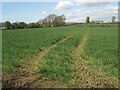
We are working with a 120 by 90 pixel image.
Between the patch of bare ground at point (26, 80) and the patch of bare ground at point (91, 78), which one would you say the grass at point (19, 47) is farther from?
the patch of bare ground at point (91, 78)

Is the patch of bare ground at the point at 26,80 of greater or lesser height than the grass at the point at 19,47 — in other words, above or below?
below

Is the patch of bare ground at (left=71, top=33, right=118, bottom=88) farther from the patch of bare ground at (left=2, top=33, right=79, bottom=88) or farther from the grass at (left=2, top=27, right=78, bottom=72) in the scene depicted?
the grass at (left=2, top=27, right=78, bottom=72)

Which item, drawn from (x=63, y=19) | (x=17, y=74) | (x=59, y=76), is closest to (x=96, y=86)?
(x=59, y=76)

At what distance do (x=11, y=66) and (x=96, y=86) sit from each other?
15.5 ft

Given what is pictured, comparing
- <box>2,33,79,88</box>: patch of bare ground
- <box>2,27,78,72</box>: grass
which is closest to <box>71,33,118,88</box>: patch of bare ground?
<box>2,33,79,88</box>: patch of bare ground

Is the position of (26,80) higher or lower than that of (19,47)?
lower

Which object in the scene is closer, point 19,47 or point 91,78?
point 91,78

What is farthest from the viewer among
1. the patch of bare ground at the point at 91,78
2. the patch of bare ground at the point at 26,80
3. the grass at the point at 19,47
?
the grass at the point at 19,47

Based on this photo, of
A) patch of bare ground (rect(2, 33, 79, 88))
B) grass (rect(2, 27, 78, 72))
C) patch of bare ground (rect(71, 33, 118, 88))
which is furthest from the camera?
grass (rect(2, 27, 78, 72))

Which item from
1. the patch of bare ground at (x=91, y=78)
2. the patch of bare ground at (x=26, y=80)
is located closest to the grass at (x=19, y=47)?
the patch of bare ground at (x=26, y=80)

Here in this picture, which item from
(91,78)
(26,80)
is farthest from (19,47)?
(91,78)

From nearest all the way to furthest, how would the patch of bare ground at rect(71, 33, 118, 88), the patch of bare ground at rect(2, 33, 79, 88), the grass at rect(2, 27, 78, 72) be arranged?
the patch of bare ground at rect(2, 33, 79, 88)
the patch of bare ground at rect(71, 33, 118, 88)
the grass at rect(2, 27, 78, 72)

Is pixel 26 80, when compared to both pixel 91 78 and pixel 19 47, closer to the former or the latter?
pixel 91 78

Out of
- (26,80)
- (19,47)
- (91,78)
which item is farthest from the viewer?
(19,47)
